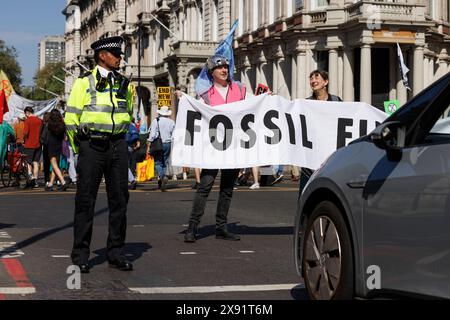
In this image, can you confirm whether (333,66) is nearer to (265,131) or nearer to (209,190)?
(265,131)

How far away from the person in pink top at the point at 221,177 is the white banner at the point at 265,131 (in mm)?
167

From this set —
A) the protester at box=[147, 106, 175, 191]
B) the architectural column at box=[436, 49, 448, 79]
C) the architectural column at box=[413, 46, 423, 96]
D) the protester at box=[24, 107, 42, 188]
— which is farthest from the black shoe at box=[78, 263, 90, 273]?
the architectural column at box=[436, 49, 448, 79]

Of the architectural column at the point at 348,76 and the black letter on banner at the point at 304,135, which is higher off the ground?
the architectural column at the point at 348,76

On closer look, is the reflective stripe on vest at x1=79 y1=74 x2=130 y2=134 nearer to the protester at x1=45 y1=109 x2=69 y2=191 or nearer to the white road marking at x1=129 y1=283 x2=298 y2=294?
the white road marking at x1=129 y1=283 x2=298 y2=294

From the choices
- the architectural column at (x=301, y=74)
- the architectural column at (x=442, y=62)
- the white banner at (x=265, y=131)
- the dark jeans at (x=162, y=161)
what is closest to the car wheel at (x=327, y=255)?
the white banner at (x=265, y=131)

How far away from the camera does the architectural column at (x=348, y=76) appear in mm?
41250

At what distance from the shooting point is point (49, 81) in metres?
146

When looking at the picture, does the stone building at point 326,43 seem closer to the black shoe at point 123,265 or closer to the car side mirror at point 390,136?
the black shoe at point 123,265

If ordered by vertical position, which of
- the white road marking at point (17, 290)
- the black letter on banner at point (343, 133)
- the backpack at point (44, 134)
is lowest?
the white road marking at point (17, 290)

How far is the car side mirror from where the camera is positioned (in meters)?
5.22

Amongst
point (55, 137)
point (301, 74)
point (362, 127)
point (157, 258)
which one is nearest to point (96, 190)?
point (157, 258)

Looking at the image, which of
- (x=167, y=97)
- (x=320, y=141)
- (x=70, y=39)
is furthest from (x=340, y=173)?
(x=70, y=39)

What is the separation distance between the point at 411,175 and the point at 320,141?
205 inches

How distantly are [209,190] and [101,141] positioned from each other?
2.55m
